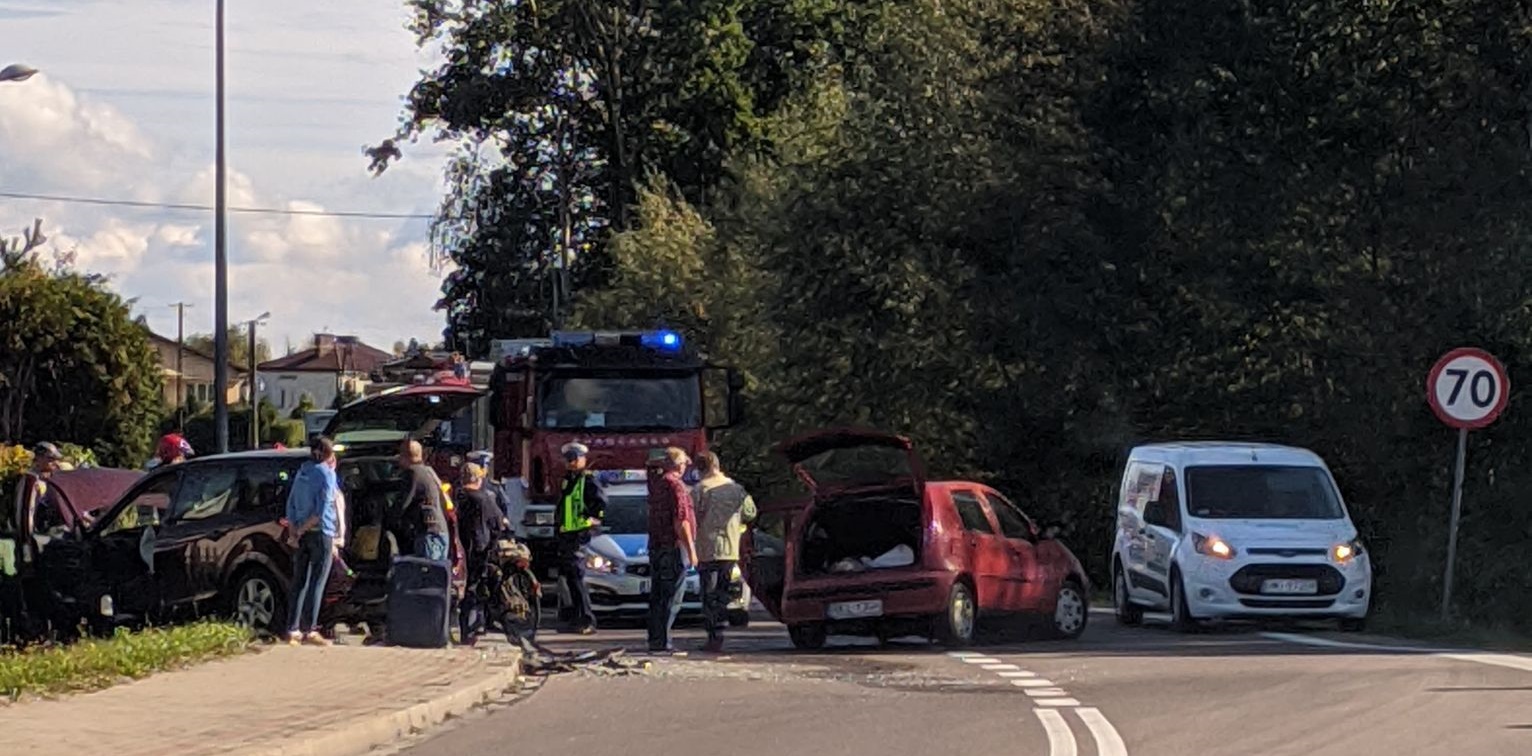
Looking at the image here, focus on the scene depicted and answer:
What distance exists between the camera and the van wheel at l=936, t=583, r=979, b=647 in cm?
2077

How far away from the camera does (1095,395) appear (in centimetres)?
3150

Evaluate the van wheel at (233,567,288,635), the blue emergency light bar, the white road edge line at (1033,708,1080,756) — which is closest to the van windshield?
the blue emergency light bar

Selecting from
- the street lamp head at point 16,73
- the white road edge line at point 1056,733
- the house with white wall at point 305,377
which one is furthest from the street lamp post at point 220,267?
the house with white wall at point 305,377

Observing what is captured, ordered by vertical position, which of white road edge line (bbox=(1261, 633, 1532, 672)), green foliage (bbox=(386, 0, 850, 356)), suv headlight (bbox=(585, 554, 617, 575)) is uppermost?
green foliage (bbox=(386, 0, 850, 356))

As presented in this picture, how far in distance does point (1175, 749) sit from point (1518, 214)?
17.4 m

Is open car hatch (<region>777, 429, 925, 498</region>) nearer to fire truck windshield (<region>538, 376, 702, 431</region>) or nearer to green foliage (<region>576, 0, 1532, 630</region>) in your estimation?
fire truck windshield (<region>538, 376, 702, 431</region>)

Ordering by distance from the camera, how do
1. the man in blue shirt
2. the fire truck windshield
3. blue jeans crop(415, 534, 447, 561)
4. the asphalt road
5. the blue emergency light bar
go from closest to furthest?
the asphalt road → the man in blue shirt → blue jeans crop(415, 534, 447, 561) → the fire truck windshield → the blue emergency light bar

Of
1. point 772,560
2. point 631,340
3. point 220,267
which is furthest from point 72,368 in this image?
point 772,560

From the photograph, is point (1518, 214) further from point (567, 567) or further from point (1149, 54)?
point (567, 567)

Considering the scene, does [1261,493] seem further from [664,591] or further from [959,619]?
[664,591]

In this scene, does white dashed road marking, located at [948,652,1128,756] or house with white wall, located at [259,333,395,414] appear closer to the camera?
white dashed road marking, located at [948,652,1128,756]

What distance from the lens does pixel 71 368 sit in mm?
62312

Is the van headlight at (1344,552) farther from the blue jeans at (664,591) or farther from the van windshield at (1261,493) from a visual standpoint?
the blue jeans at (664,591)

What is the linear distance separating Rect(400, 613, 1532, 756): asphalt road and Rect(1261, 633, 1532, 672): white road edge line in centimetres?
7
